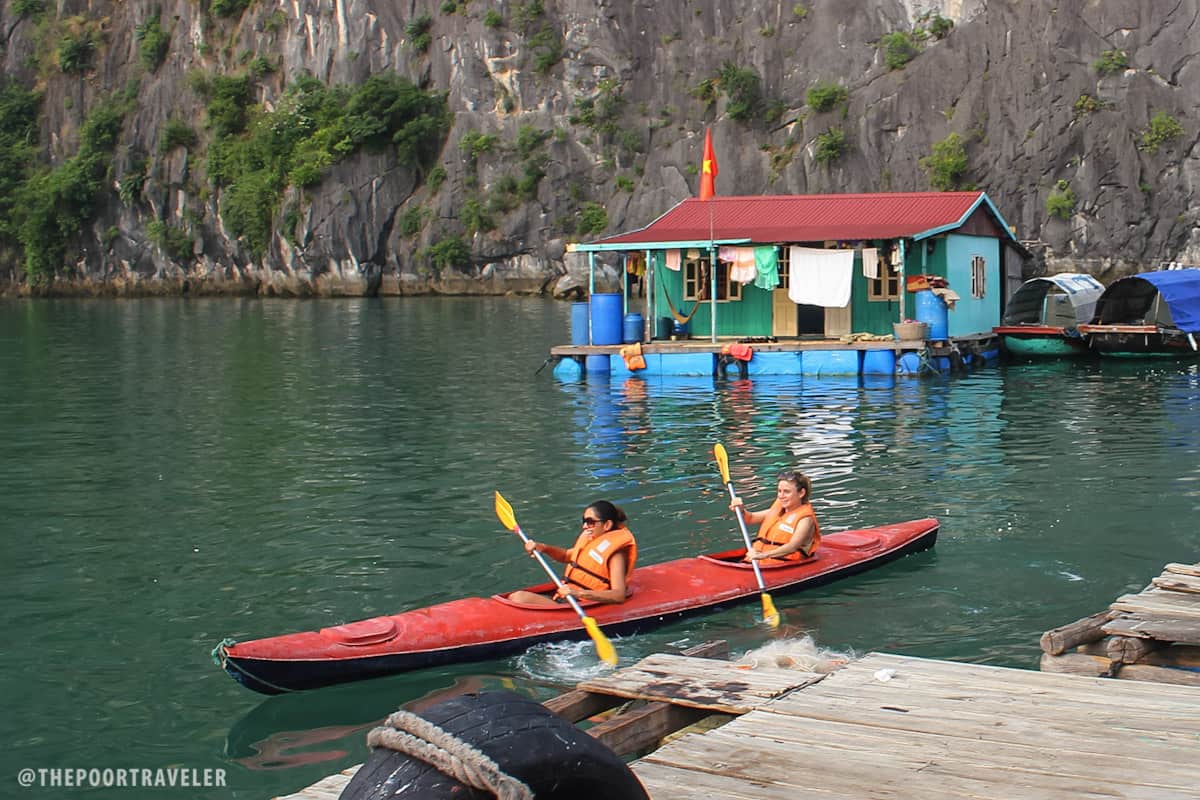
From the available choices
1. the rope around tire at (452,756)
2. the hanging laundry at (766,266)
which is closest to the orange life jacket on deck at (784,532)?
the rope around tire at (452,756)

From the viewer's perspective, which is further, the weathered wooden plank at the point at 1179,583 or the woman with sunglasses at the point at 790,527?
the woman with sunglasses at the point at 790,527

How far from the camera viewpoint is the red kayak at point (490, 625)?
868 centimetres

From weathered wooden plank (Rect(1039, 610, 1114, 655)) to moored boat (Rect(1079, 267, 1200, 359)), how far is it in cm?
2478

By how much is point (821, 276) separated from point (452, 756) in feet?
85.9

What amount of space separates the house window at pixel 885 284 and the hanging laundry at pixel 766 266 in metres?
2.37

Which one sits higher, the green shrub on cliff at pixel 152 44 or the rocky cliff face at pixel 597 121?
the green shrub on cliff at pixel 152 44

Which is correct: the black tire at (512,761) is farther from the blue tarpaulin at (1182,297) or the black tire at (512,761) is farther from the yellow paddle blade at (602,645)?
the blue tarpaulin at (1182,297)

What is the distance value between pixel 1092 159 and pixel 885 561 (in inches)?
2000

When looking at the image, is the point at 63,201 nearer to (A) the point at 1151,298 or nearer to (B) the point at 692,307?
(B) the point at 692,307

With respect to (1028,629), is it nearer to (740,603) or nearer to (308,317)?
(740,603)

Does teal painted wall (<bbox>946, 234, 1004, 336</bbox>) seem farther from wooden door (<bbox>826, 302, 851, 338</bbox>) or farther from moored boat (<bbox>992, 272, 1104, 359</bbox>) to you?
wooden door (<bbox>826, 302, 851, 338</bbox>)

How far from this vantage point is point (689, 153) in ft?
228

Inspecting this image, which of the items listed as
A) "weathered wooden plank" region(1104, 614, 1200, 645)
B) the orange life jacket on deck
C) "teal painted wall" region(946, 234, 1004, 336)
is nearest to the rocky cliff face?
"teal painted wall" region(946, 234, 1004, 336)

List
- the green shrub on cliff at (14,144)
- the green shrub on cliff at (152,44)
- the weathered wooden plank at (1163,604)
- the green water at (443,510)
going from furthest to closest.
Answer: the green shrub on cliff at (152,44)
the green shrub on cliff at (14,144)
the green water at (443,510)
the weathered wooden plank at (1163,604)
